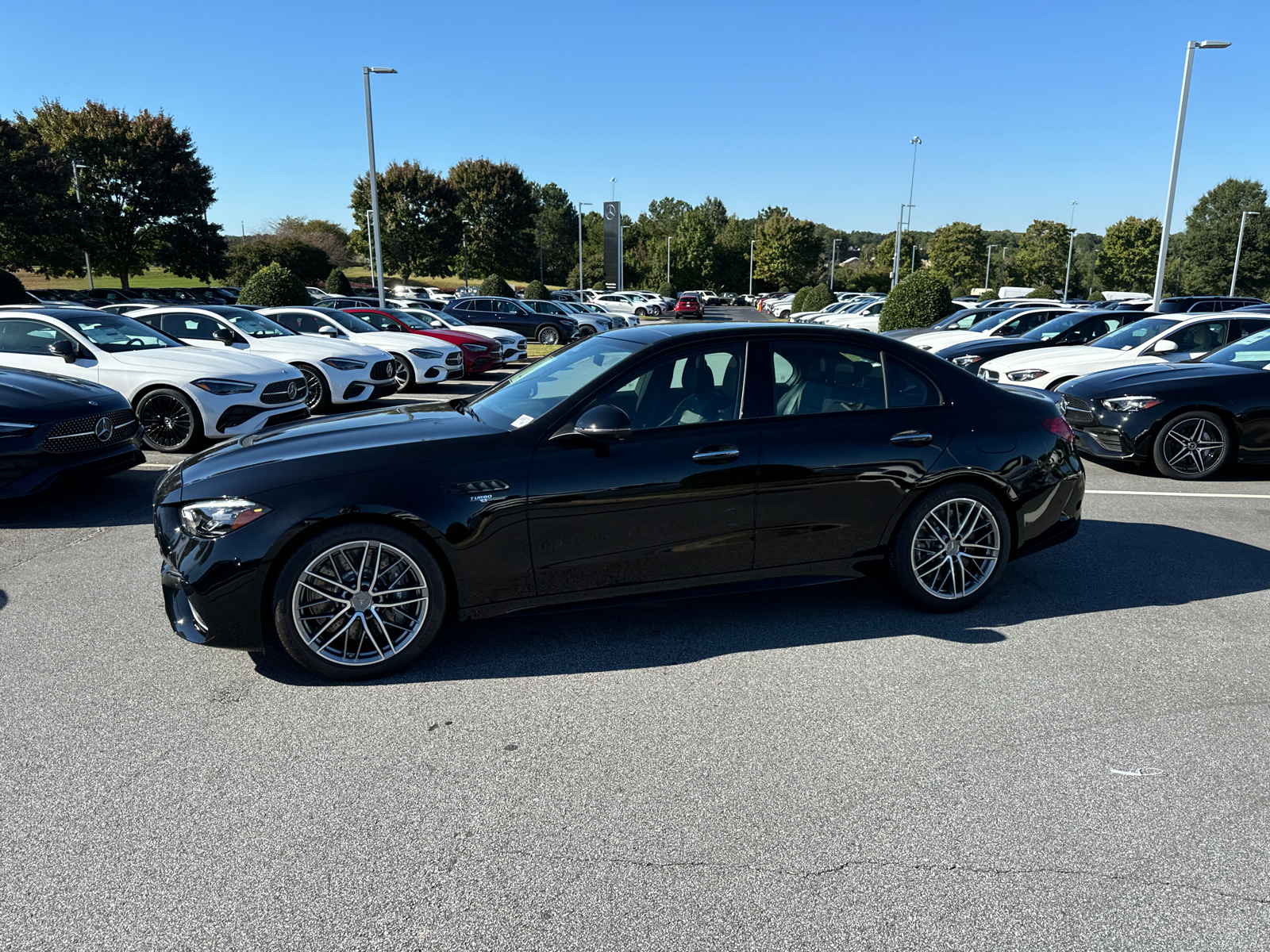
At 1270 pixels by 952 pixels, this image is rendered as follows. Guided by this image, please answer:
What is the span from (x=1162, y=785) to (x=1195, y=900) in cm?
67

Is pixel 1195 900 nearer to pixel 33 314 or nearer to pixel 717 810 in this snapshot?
pixel 717 810

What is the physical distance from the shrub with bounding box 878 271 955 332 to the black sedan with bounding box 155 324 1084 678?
19993mm

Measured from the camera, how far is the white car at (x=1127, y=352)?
11.4 meters

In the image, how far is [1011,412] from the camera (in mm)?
4965

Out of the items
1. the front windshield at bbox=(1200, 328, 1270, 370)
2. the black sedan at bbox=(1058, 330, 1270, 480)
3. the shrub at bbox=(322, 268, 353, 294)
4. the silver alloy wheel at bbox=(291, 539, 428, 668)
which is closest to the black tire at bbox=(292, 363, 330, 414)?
the silver alloy wheel at bbox=(291, 539, 428, 668)

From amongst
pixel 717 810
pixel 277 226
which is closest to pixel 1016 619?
pixel 717 810

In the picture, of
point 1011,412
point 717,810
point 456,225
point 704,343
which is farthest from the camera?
point 456,225

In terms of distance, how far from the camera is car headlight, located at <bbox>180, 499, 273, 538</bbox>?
152 inches

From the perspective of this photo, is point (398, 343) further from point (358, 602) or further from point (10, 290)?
point (10, 290)

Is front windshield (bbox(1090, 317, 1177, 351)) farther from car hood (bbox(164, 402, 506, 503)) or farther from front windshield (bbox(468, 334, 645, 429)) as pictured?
car hood (bbox(164, 402, 506, 503))

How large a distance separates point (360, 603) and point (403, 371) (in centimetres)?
1200

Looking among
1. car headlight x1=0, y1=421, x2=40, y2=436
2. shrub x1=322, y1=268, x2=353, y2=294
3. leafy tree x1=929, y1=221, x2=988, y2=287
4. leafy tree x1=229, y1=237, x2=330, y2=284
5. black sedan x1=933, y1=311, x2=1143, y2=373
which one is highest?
leafy tree x1=929, y1=221, x2=988, y2=287

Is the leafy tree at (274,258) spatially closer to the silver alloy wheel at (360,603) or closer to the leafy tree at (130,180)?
the leafy tree at (130,180)

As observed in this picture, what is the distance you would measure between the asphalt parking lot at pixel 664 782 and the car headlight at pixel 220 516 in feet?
2.36
